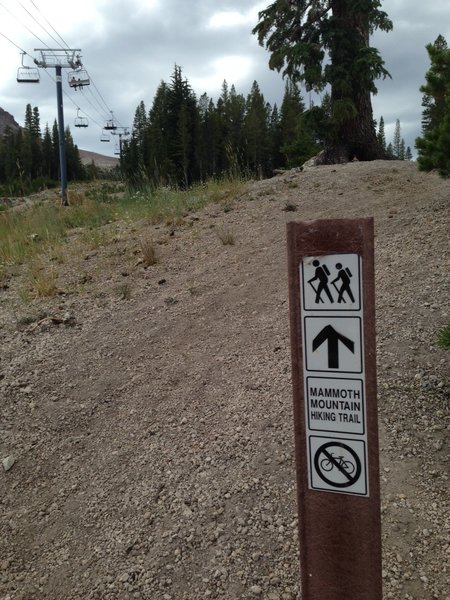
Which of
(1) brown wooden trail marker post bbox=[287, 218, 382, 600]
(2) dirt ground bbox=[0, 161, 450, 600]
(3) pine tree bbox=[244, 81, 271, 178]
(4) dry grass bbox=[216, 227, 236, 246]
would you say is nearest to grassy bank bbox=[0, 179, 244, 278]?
(4) dry grass bbox=[216, 227, 236, 246]

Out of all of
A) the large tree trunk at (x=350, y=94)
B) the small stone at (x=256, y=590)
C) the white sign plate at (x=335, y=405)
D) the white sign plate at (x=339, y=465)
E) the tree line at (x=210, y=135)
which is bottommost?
the small stone at (x=256, y=590)

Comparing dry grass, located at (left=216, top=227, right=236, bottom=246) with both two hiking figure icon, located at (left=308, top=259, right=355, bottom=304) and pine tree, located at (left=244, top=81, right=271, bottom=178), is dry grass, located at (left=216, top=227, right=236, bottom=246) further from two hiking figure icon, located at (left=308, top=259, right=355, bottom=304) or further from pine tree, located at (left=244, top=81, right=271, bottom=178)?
pine tree, located at (left=244, top=81, right=271, bottom=178)

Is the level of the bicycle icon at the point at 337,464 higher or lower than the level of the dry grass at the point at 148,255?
lower

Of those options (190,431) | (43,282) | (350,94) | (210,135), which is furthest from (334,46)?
(210,135)

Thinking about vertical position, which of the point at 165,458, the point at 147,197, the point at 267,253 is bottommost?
the point at 165,458

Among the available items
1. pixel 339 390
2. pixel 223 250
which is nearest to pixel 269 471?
pixel 339 390

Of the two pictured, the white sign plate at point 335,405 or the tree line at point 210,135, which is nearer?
the white sign plate at point 335,405

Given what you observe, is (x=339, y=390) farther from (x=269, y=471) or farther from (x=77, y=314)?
(x=77, y=314)

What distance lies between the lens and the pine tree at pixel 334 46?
8.82 m

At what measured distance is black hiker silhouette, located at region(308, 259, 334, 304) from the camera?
4.08ft

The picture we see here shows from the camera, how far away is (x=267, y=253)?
5742mm

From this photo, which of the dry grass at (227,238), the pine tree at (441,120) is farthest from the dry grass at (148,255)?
the pine tree at (441,120)

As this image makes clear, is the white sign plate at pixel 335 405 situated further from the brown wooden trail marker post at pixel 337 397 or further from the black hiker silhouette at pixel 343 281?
the black hiker silhouette at pixel 343 281

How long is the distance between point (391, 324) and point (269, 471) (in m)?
1.64
